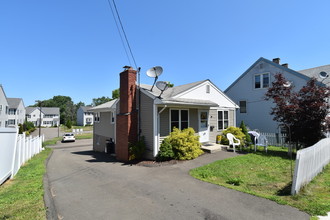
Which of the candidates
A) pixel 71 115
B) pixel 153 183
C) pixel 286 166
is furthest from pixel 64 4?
pixel 71 115

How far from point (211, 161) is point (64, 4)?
10.8m

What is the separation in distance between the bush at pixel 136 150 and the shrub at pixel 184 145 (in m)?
1.80

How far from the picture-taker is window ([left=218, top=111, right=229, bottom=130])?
14120mm

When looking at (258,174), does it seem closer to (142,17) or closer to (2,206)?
(2,206)

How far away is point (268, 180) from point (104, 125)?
13.6 m

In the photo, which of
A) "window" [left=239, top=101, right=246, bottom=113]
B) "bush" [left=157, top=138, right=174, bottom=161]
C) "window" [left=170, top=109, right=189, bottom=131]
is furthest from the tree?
"window" [left=239, top=101, right=246, bottom=113]

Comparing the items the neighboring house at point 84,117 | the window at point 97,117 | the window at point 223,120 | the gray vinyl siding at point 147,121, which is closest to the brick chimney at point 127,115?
the gray vinyl siding at point 147,121

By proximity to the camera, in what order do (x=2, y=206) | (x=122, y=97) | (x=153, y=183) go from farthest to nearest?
(x=122, y=97), (x=153, y=183), (x=2, y=206)

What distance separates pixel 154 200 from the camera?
195 inches

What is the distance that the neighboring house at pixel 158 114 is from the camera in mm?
10172

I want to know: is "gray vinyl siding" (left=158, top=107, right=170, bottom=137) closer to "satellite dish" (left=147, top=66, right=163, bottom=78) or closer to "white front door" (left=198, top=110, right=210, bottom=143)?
"satellite dish" (left=147, top=66, right=163, bottom=78)

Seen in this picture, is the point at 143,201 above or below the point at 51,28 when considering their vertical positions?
below

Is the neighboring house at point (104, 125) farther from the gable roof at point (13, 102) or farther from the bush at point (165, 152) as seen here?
the gable roof at point (13, 102)

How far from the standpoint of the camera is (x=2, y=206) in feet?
15.5
